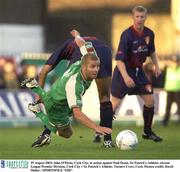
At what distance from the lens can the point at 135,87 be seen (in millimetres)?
13133

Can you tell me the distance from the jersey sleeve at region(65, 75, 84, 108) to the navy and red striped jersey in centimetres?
216

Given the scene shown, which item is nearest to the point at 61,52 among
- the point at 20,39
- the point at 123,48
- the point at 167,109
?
the point at 123,48

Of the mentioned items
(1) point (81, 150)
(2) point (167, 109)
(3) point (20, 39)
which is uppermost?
(1) point (81, 150)

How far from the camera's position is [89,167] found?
929cm

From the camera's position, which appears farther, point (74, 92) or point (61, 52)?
point (61, 52)

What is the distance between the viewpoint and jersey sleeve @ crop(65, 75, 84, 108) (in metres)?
10.4

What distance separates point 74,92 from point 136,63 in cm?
270

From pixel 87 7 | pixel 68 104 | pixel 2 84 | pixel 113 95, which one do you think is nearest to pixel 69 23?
pixel 87 7

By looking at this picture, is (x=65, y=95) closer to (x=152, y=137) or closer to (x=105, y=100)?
(x=105, y=100)

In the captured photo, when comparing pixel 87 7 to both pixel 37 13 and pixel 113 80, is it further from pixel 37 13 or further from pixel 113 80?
pixel 113 80

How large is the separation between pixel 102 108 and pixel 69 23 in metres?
23.8

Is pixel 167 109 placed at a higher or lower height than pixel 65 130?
lower

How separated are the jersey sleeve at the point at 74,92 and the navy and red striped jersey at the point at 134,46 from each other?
216cm

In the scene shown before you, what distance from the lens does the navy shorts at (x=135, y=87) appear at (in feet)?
43.0
